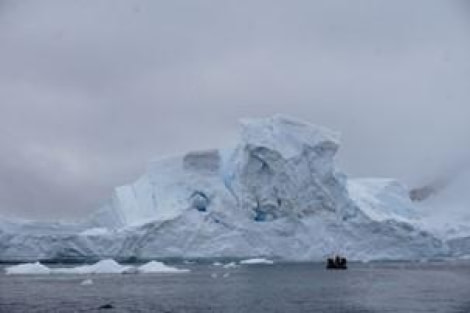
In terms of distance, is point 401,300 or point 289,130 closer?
point 401,300

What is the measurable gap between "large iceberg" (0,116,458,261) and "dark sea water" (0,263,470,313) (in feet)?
40.8

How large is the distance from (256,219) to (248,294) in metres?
28.5

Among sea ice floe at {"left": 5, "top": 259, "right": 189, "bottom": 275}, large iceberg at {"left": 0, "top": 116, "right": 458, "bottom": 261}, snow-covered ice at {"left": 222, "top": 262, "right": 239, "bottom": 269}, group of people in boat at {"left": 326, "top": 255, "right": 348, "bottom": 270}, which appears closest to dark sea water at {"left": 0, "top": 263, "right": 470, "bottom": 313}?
sea ice floe at {"left": 5, "top": 259, "right": 189, "bottom": 275}

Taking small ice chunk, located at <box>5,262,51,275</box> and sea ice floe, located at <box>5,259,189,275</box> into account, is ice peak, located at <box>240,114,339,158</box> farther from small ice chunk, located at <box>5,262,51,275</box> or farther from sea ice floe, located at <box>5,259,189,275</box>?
small ice chunk, located at <box>5,262,51,275</box>

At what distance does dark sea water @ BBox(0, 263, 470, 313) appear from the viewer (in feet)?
86.3

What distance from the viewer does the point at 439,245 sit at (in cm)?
6338

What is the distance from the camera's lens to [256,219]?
60.8m

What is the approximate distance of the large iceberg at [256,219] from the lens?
58.1 meters

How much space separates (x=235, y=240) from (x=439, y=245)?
16.6m

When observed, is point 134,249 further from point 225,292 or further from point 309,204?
point 225,292

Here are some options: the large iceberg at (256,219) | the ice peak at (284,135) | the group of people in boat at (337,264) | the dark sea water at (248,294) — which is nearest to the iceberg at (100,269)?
the dark sea water at (248,294)

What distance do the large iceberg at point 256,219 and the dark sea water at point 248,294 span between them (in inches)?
490

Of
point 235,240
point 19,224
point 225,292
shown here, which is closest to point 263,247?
point 235,240

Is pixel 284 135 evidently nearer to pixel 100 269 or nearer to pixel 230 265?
pixel 230 265
